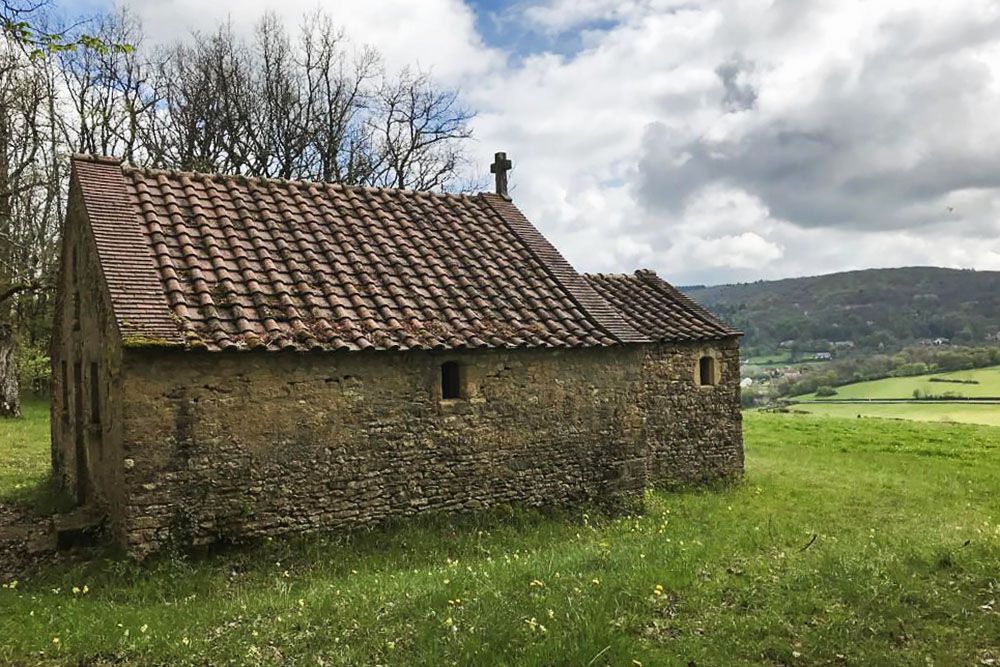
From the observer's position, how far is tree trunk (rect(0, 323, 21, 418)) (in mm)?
22438

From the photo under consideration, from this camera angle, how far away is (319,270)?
10.5 metres

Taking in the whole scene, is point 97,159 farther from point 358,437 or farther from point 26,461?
point 26,461

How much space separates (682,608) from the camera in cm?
625

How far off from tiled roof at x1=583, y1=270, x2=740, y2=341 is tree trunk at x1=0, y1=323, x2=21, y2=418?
62.0 feet

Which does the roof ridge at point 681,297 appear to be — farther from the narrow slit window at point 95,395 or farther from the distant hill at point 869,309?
the distant hill at point 869,309

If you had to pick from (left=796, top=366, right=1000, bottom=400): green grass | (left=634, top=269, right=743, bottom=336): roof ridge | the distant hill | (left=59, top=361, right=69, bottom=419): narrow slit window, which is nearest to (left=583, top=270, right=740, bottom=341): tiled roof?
(left=634, top=269, right=743, bottom=336): roof ridge

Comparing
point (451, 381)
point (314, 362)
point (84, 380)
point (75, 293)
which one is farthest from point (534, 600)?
point (75, 293)

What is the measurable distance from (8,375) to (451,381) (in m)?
19.4

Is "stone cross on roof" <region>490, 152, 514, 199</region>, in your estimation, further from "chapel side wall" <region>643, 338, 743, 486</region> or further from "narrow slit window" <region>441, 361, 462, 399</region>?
"narrow slit window" <region>441, 361, 462, 399</region>

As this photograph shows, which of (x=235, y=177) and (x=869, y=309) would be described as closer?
(x=235, y=177)

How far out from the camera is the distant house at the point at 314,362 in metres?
8.51

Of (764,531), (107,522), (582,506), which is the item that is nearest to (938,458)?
(764,531)

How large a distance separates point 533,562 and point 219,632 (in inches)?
131

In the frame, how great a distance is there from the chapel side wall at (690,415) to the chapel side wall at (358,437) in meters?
3.04
